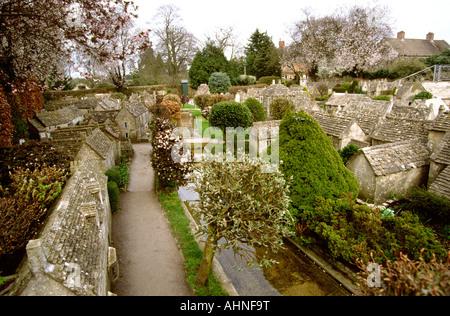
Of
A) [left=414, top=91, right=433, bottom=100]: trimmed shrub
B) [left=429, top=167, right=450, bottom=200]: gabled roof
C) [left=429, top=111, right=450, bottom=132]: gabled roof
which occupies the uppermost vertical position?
[left=414, top=91, right=433, bottom=100]: trimmed shrub

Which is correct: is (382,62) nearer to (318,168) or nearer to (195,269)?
(318,168)

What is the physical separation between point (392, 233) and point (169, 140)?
522 inches

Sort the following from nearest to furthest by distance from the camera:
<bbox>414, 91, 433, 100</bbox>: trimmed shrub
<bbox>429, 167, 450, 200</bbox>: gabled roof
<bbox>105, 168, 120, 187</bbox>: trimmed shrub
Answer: <bbox>429, 167, 450, 200</bbox>: gabled roof < <bbox>105, 168, 120, 187</bbox>: trimmed shrub < <bbox>414, 91, 433, 100</bbox>: trimmed shrub

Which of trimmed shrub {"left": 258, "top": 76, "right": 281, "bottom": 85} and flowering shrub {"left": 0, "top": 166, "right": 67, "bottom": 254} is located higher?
trimmed shrub {"left": 258, "top": 76, "right": 281, "bottom": 85}

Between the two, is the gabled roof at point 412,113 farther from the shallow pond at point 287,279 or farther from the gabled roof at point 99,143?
the gabled roof at point 99,143

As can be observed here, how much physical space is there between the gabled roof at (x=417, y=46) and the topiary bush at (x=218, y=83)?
42.2 meters

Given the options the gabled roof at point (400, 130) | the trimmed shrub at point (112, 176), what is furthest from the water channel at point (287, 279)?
the gabled roof at point (400, 130)

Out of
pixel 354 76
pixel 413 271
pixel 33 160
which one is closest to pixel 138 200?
pixel 33 160

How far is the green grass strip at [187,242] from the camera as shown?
30.8 feet

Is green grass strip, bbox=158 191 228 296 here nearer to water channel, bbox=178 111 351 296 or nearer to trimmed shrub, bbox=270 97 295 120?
water channel, bbox=178 111 351 296

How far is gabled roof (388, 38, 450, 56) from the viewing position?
6316cm

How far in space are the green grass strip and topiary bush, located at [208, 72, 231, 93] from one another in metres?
39.7

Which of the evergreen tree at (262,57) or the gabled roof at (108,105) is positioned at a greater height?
the evergreen tree at (262,57)

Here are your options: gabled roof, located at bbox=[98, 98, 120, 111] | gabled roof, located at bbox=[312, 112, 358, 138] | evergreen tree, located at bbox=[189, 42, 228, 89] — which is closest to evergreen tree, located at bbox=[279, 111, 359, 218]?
gabled roof, located at bbox=[312, 112, 358, 138]
